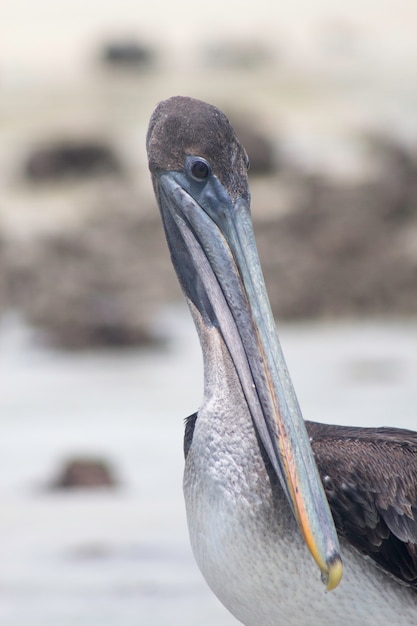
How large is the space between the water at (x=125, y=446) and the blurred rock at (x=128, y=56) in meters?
22.0

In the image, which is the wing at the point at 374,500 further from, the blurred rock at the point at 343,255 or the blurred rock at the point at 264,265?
the blurred rock at the point at 343,255

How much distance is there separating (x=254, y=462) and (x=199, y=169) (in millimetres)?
789

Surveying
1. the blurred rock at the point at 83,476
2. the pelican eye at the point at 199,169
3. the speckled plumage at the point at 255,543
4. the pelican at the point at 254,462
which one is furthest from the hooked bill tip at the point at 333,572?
the blurred rock at the point at 83,476

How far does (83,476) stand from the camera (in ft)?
22.9

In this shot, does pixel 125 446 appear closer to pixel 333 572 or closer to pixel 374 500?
pixel 374 500

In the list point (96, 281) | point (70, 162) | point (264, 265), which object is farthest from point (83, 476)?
point (70, 162)

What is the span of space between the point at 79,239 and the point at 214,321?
35.0 ft

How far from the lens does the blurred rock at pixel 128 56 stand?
109 feet

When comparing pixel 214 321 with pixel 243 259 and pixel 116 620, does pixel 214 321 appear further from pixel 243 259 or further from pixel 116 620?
pixel 116 620

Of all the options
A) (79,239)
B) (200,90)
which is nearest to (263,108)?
(200,90)

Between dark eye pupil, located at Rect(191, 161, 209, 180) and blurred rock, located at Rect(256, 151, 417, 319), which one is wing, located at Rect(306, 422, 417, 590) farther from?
blurred rock, located at Rect(256, 151, 417, 319)

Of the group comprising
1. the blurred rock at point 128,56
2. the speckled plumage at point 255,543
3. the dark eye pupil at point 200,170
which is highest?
the blurred rock at point 128,56

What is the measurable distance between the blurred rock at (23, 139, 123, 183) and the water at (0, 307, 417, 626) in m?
6.66

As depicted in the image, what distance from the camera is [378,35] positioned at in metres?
50.8
